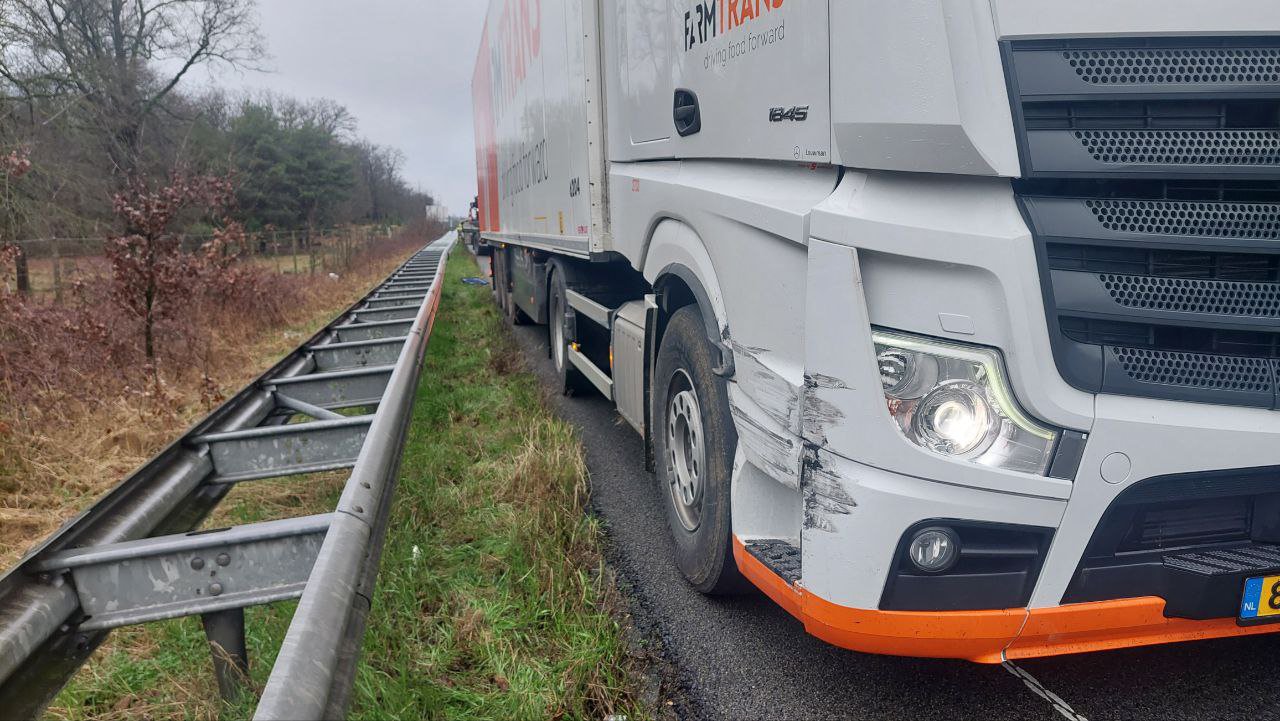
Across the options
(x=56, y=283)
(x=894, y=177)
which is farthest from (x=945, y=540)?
(x=56, y=283)

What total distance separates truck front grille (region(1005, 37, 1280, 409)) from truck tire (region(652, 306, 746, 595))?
126cm

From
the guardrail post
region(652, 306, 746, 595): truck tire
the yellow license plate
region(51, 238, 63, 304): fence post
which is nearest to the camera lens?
the yellow license plate

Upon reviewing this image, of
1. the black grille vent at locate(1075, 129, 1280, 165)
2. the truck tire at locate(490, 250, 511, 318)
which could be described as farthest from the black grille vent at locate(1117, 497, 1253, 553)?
the truck tire at locate(490, 250, 511, 318)

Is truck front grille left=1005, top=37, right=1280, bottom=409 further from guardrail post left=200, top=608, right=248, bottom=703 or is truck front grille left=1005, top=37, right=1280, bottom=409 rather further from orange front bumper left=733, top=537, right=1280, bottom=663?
guardrail post left=200, top=608, right=248, bottom=703

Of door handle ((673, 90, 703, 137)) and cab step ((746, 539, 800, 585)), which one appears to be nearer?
cab step ((746, 539, 800, 585))

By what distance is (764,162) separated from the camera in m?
2.79

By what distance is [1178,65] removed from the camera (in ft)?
6.27

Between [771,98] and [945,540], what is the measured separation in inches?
57.6

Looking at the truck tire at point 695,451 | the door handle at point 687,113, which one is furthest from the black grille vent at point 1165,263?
the door handle at point 687,113

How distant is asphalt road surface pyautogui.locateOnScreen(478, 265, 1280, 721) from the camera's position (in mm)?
2615

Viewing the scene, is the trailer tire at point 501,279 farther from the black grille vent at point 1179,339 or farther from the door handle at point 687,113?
the black grille vent at point 1179,339

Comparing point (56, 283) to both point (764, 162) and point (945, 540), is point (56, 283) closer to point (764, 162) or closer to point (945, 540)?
point (764, 162)

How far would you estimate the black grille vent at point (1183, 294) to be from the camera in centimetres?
201

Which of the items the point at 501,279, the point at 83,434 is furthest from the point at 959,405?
the point at 501,279
